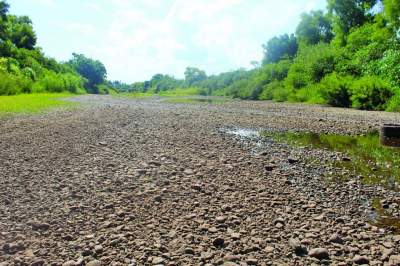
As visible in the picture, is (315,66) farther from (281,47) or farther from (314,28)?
(281,47)

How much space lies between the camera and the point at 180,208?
23.6 ft

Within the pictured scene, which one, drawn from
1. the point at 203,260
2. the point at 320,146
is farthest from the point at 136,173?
the point at 320,146

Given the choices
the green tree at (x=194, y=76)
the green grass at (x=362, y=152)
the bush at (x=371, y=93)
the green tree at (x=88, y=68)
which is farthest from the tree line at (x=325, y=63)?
the green tree at (x=194, y=76)

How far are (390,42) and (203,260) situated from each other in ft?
140

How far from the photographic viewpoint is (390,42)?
41.7 m

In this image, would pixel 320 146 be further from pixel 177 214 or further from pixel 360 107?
pixel 360 107

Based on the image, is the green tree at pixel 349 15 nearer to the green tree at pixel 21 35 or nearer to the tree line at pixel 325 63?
the tree line at pixel 325 63

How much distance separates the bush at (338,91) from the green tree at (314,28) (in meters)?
41.5

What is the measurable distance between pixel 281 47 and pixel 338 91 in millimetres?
66290

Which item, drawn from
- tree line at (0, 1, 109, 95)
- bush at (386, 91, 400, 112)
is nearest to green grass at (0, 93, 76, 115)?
tree line at (0, 1, 109, 95)

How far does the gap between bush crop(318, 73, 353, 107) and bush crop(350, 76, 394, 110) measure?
1845mm

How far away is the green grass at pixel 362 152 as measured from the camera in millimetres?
9969

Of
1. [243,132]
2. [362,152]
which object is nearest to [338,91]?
[243,132]

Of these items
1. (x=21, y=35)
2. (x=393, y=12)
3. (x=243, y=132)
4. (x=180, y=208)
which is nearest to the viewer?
(x=180, y=208)
